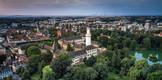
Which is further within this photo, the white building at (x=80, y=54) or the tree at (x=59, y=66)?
the white building at (x=80, y=54)

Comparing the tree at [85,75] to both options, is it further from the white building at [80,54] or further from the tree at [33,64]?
the tree at [33,64]

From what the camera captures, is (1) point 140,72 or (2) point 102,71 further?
(2) point 102,71

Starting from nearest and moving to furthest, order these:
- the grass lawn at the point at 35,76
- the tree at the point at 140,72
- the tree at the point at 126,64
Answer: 1. the tree at the point at 140,72
2. the grass lawn at the point at 35,76
3. the tree at the point at 126,64

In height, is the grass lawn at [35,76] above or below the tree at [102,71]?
below

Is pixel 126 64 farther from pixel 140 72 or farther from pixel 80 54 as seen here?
pixel 80 54

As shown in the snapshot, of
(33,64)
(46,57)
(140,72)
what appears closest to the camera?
(140,72)

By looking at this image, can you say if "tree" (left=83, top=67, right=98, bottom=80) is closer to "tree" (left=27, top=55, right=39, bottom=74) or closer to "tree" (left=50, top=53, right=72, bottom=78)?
"tree" (left=50, top=53, right=72, bottom=78)

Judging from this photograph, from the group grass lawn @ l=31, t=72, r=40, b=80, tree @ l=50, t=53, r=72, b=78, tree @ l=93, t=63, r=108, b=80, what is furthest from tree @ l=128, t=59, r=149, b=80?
grass lawn @ l=31, t=72, r=40, b=80

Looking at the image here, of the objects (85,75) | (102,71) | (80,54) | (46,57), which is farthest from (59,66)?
(80,54)

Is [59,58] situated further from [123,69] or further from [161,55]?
[161,55]

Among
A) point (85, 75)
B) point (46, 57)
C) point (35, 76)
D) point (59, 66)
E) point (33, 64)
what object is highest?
point (46, 57)

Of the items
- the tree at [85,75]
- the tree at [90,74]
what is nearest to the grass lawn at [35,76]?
the tree at [85,75]

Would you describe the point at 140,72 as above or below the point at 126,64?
above
